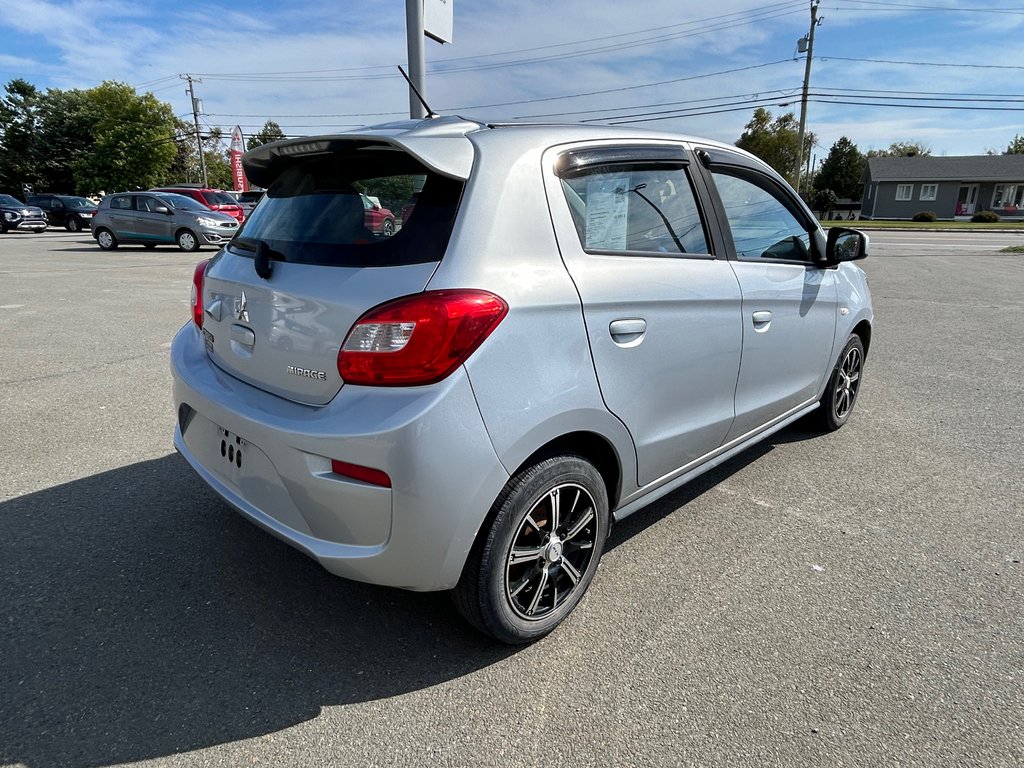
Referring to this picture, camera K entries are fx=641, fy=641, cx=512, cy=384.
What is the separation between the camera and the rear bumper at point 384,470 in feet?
6.18

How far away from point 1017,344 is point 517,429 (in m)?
7.65

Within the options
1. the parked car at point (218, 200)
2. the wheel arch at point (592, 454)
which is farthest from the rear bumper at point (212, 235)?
the wheel arch at point (592, 454)

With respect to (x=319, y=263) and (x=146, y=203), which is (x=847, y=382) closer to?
(x=319, y=263)

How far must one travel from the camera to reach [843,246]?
3.84m

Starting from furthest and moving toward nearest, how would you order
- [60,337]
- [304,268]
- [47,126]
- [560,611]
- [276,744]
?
[47,126] → [60,337] → [560,611] → [304,268] → [276,744]

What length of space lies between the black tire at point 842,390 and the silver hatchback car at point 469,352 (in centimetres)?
164

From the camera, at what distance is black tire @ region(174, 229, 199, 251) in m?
18.1

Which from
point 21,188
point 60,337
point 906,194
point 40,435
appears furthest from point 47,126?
point 906,194

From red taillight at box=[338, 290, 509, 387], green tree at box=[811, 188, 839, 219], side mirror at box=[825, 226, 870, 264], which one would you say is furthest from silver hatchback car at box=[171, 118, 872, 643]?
green tree at box=[811, 188, 839, 219]

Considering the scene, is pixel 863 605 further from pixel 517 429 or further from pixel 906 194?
pixel 906 194

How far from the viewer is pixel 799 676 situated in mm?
2225

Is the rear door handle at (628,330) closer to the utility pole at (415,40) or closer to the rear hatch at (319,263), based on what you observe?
the rear hatch at (319,263)

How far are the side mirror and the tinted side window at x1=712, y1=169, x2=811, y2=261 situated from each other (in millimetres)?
133

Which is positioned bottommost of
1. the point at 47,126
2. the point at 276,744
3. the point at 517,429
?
the point at 276,744
